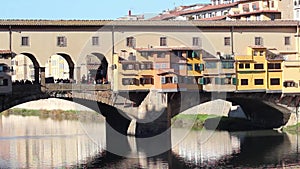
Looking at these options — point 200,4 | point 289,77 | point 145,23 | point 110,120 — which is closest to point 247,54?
point 289,77

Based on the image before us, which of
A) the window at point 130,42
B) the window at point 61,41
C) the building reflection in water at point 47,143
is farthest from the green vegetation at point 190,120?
the window at point 61,41

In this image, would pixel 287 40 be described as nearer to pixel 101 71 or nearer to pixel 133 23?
pixel 133 23

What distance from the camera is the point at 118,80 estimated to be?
46844 mm

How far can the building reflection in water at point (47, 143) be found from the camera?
40781 mm

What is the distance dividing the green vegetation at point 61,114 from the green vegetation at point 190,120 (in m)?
9.58

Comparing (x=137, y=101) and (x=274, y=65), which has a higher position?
(x=274, y=65)

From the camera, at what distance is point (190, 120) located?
192 ft

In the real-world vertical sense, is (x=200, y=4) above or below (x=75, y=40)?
above

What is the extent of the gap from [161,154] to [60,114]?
107 feet

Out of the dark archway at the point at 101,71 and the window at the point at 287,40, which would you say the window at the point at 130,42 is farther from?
the window at the point at 287,40

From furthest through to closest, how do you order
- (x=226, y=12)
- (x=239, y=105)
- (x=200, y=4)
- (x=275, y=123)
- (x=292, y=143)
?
(x=200, y=4)
(x=226, y=12)
(x=239, y=105)
(x=275, y=123)
(x=292, y=143)

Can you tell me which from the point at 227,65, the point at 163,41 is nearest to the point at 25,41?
the point at 163,41

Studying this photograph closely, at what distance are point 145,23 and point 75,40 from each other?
4.86 m

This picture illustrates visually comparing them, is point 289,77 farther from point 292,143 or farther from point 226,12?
point 226,12
